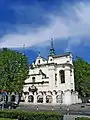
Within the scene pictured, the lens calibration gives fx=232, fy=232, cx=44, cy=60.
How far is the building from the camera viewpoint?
220 feet

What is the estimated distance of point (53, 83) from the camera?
6856cm

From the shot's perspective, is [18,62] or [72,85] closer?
[18,62]

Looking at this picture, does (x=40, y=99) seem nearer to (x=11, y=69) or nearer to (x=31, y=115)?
(x=11, y=69)

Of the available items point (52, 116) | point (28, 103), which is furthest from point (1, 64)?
point (52, 116)

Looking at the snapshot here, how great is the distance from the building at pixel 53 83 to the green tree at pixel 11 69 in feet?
36.6

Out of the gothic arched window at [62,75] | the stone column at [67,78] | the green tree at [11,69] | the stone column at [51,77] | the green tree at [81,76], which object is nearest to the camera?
the green tree at [11,69]

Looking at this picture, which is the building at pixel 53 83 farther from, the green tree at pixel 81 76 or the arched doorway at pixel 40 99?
the green tree at pixel 81 76

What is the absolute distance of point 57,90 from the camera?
67.9 meters

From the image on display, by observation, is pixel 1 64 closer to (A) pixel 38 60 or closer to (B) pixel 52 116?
(A) pixel 38 60

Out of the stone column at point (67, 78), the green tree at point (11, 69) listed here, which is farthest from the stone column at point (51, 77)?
the green tree at point (11, 69)

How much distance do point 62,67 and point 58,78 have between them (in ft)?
11.5

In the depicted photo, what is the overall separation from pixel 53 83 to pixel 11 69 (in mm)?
16802

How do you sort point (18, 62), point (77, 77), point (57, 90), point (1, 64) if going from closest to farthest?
point (1, 64) → point (18, 62) → point (57, 90) → point (77, 77)

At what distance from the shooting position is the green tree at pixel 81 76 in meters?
71.2
